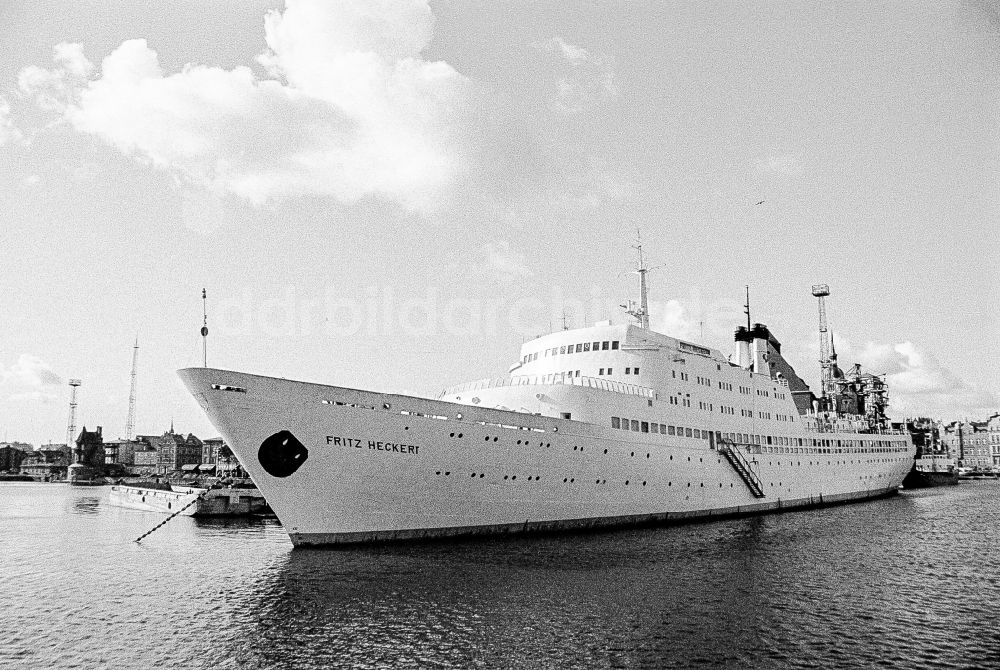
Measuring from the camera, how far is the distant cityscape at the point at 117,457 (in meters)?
125

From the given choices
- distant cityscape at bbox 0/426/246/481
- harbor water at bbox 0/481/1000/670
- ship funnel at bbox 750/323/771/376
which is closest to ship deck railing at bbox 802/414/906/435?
ship funnel at bbox 750/323/771/376

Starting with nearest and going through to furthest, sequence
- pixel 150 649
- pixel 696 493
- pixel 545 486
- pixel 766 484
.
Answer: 1. pixel 150 649
2. pixel 545 486
3. pixel 696 493
4. pixel 766 484

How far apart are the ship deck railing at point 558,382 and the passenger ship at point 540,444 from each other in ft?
0.26

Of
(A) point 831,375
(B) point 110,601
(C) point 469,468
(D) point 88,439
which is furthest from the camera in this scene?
(D) point 88,439

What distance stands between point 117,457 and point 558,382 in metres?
158

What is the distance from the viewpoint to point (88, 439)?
4889 inches

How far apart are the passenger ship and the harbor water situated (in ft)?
4.44

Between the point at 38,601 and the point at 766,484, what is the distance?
33.4 metres

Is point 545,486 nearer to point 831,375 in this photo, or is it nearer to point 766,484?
point 766,484

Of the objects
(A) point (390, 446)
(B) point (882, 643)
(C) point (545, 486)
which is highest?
(A) point (390, 446)

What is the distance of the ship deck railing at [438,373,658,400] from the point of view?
28484 mm

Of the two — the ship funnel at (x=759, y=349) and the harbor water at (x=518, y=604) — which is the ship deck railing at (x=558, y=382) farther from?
the ship funnel at (x=759, y=349)

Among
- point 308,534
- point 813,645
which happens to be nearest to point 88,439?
point 308,534

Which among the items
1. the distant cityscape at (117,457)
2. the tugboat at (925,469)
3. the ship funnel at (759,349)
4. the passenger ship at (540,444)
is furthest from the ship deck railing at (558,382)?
the distant cityscape at (117,457)
